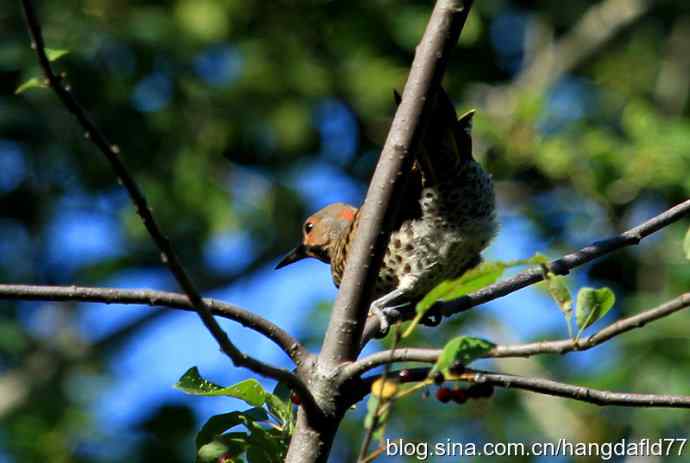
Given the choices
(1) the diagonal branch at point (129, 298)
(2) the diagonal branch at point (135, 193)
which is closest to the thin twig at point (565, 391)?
(1) the diagonal branch at point (129, 298)

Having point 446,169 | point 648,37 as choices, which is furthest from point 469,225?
point 648,37

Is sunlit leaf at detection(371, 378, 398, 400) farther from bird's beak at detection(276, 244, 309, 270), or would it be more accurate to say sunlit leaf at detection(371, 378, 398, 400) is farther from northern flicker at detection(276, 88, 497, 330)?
bird's beak at detection(276, 244, 309, 270)

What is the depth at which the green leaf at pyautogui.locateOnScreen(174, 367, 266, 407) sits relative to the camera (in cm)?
247

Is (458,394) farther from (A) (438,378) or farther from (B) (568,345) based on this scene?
(B) (568,345)

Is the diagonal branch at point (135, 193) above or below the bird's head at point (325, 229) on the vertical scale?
below

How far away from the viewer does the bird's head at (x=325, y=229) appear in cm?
523

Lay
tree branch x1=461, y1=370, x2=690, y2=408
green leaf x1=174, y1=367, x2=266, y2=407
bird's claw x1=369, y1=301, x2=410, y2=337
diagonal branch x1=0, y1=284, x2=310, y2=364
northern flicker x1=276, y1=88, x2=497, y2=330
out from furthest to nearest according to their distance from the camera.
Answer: northern flicker x1=276, y1=88, x2=497, y2=330
bird's claw x1=369, y1=301, x2=410, y2=337
green leaf x1=174, y1=367, x2=266, y2=407
diagonal branch x1=0, y1=284, x2=310, y2=364
tree branch x1=461, y1=370, x2=690, y2=408

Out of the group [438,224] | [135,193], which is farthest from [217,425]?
[438,224]

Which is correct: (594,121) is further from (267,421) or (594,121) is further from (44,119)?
(267,421)

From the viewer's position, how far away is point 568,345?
2031 mm

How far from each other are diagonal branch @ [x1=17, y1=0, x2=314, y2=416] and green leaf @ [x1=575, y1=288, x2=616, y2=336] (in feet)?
2.04

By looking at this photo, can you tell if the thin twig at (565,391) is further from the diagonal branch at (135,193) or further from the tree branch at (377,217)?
the diagonal branch at (135,193)

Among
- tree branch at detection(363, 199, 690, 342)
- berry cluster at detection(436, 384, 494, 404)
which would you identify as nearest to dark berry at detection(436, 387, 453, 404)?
berry cluster at detection(436, 384, 494, 404)

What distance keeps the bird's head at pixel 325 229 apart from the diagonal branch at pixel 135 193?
3145 millimetres
